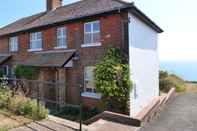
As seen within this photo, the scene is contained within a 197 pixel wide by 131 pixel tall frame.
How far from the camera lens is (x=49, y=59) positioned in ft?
51.2

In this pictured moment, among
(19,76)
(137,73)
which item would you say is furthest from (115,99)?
(19,76)

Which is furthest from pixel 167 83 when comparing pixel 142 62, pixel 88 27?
pixel 88 27

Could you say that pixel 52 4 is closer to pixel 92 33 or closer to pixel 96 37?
pixel 92 33

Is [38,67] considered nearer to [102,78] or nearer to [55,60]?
[55,60]

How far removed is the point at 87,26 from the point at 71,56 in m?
2.27

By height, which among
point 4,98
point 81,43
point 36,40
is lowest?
point 4,98

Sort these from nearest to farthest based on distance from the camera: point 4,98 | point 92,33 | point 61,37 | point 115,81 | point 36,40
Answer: point 4,98, point 115,81, point 92,33, point 61,37, point 36,40

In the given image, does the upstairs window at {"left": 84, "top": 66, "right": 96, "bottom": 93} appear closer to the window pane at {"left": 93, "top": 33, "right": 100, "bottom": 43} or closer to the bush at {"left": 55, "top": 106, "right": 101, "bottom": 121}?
the bush at {"left": 55, "top": 106, "right": 101, "bottom": 121}

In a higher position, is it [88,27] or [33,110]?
[88,27]

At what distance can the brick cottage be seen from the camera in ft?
40.1

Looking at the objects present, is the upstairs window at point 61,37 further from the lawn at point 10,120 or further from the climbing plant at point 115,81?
the lawn at point 10,120

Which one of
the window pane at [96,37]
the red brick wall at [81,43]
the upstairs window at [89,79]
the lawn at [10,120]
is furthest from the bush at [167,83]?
the lawn at [10,120]

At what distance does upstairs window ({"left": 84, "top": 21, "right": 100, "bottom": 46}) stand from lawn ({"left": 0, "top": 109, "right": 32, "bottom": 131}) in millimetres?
6718

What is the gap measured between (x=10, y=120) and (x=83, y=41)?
24.6ft
